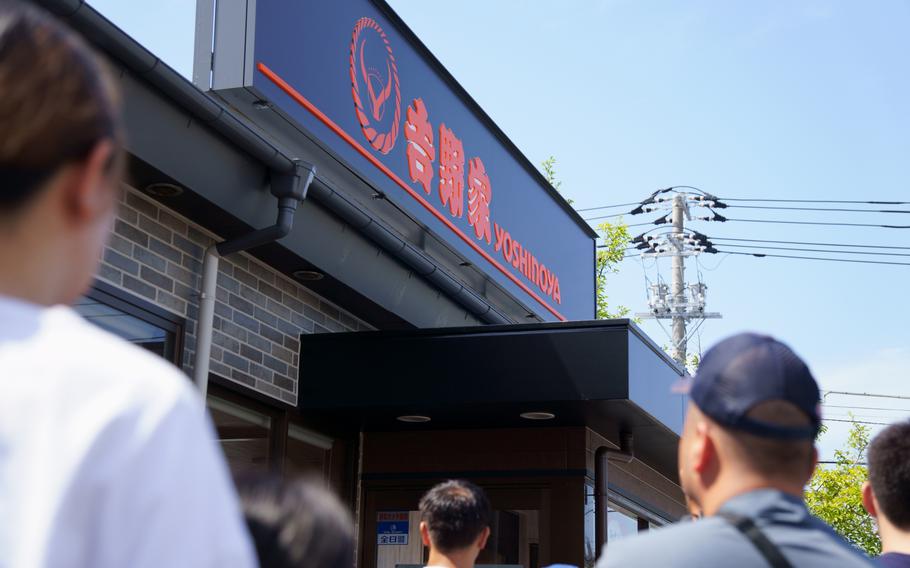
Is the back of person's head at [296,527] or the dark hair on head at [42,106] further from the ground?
the dark hair on head at [42,106]

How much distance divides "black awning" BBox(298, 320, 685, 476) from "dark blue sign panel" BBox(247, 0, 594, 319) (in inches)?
43.9

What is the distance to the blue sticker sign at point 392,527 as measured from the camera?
29.0ft

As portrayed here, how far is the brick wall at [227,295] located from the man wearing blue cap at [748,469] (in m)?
4.62

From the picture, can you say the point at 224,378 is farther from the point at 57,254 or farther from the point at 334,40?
the point at 57,254

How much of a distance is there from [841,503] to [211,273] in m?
23.0

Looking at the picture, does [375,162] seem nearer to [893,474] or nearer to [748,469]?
[893,474]

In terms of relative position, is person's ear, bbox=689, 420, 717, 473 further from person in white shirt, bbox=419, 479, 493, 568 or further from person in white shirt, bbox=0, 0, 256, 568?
person in white shirt, bbox=419, 479, 493, 568

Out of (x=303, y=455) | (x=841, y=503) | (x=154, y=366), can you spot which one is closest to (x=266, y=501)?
(x=154, y=366)

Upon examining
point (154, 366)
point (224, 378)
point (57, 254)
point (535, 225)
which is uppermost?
point (535, 225)

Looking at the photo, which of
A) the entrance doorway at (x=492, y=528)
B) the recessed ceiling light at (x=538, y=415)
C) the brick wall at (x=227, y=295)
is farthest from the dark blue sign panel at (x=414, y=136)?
the entrance doorway at (x=492, y=528)

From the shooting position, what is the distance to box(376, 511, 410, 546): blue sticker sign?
885 cm

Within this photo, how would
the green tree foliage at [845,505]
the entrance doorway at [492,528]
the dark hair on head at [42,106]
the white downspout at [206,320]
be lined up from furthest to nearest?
the green tree foliage at [845,505]
the entrance doorway at [492,528]
the white downspout at [206,320]
the dark hair on head at [42,106]

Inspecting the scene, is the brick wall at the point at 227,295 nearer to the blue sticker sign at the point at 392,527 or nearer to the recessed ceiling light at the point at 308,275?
the recessed ceiling light at the point at 308,275

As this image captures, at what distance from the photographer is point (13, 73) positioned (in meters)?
1.11
